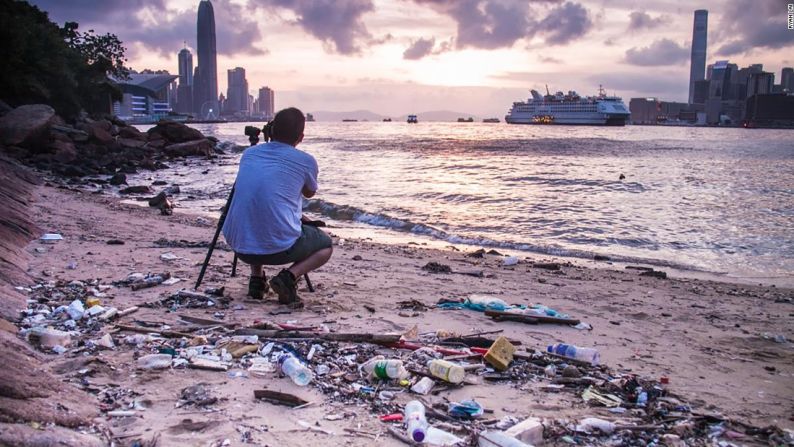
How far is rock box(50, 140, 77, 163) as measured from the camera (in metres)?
20.2

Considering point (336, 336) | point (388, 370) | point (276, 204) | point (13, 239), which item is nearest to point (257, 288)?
point (276, 204)

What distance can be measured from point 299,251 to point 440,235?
691cm

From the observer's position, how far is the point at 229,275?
19.6 feet

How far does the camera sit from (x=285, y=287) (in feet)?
15.8

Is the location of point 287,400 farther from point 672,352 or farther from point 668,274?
point 668,274

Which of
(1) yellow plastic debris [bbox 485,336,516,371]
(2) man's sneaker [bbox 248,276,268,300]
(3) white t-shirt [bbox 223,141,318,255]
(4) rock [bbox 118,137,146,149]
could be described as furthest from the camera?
(4) rock [bbox 118,137,146,149]

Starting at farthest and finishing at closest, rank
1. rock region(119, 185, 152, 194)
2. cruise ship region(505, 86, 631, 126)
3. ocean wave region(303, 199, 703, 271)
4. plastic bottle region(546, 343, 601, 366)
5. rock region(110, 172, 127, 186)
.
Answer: cruise ship region(505, 86, 631, 126) → rock region(110, 172, 127, 186) → rock region(119, 185, 152, 194) → ocean wave region(303, 199, 703, 271) → plastic bottle region(546, 343, 601, 366)

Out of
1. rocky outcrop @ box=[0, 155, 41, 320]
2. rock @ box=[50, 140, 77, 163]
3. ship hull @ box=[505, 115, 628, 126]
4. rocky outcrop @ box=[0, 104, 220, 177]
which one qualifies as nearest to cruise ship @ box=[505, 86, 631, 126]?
ship hull @ box=[505, 115, 628, 126]

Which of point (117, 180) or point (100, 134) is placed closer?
point (117, 180)

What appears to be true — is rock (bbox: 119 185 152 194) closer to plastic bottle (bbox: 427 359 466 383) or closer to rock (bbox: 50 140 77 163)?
rock (bbox: 50 140 77 163)

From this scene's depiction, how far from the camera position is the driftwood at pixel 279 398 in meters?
2.98

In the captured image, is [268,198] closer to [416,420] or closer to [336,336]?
[336,336]

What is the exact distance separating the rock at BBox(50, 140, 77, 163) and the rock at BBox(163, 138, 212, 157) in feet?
32.2

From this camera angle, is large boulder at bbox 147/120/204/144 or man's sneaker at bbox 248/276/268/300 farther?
large boulder at bbox 147/120/204/144
